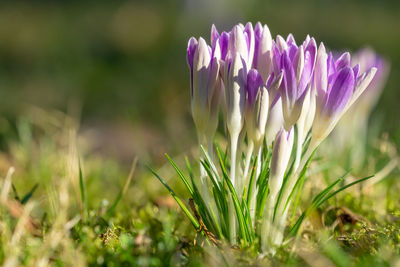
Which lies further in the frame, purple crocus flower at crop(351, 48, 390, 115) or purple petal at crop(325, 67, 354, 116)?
purple crocus flower at crop(351, 48, 390, 115)

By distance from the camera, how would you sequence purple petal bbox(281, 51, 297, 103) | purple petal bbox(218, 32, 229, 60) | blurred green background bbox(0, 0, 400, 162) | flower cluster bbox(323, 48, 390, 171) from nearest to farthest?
1. purple petal bbox(281, 51, 297, 103)
2. purple petal bbox(218, 32, 229, 60)
3. flower cluster bbox(323, 48, 390, 171)
4. blurred green background bbox(0, 0, 400, 162)

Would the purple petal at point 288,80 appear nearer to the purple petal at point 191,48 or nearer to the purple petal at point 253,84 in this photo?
the purple petal at point 253,84

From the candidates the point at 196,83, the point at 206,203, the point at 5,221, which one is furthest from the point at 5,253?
the point at 196,83

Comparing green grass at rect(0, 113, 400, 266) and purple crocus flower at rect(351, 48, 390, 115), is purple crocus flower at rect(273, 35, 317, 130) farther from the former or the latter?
purple crocus flower at rect(351, 48, 390, 115)

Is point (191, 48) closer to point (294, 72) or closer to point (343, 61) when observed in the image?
point (294, 72)

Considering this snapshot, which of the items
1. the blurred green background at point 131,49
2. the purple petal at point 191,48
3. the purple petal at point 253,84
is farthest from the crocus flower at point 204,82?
the blurred green background at point 131,49

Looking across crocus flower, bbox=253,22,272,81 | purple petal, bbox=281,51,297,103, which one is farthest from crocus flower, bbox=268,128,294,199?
crocus flower, bbox=253,22,272,81

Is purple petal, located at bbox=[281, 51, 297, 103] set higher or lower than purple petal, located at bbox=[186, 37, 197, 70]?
lower

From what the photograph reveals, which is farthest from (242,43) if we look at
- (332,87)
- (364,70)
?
(364,70)
